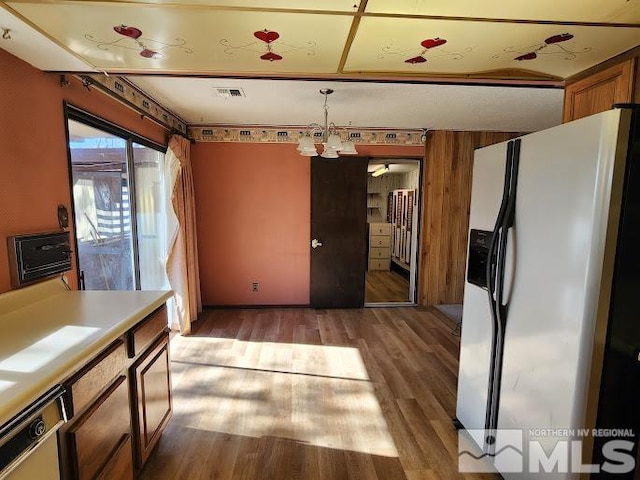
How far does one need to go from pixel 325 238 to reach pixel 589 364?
334cm

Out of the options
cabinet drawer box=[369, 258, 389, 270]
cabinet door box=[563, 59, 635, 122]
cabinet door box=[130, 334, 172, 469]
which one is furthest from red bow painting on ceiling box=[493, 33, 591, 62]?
cabinet drawer box=[369, 258, 389, 270]

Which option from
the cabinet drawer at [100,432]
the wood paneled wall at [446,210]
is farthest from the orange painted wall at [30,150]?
the wood paneled wall at [446,210]

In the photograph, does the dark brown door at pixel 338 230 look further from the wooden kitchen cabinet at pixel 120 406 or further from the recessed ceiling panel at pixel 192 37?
the wooden kitchen cabinet at pixel 120 406

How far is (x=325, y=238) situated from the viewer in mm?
4398

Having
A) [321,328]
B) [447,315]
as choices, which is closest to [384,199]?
[447,315]

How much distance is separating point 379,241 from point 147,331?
5.85 metres

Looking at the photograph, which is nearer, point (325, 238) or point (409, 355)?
point (409, 355)

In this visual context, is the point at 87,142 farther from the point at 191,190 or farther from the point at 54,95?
the point at 191,190

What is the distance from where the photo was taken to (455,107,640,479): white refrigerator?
1181mm

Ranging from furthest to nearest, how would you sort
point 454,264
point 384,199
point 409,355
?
point 384,199
point 454,264
point 409,355

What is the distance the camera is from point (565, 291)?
51.1 inches

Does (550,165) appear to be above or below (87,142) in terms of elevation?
below

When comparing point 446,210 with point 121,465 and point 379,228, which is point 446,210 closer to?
point 379,228

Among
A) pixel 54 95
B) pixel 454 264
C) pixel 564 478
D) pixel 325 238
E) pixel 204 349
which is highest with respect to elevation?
pixel 54 95
